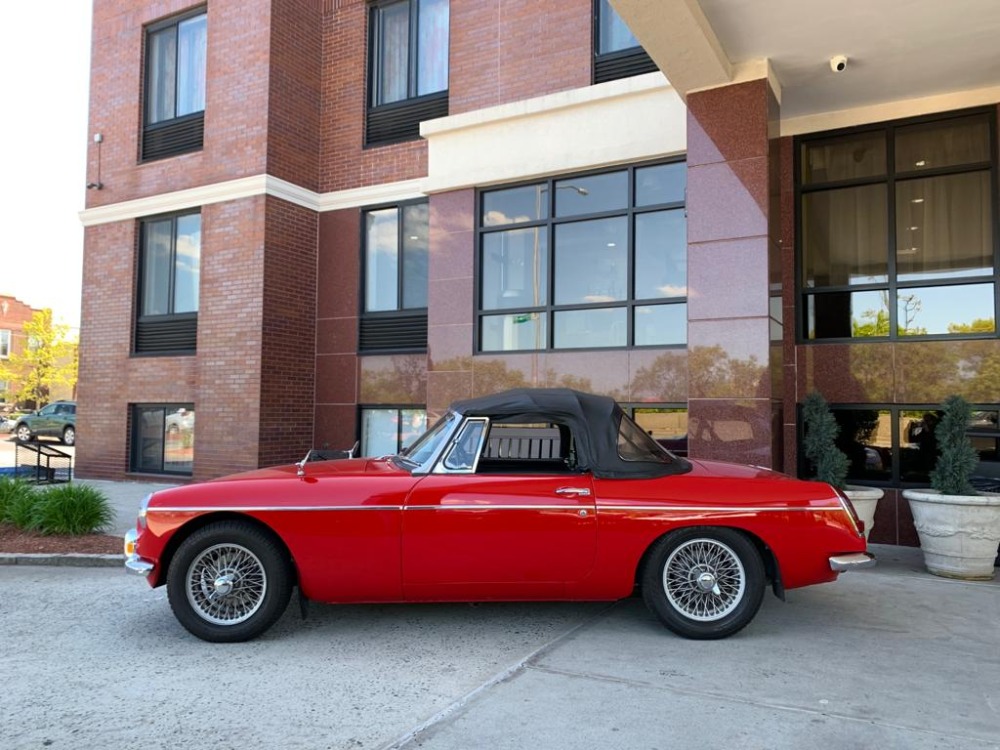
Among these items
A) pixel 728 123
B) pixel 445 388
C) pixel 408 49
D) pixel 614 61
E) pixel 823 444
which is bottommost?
pixel 823 444

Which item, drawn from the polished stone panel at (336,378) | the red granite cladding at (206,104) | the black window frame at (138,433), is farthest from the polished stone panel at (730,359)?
the black window frame at (138,433)

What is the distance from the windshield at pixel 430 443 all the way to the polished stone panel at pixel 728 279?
3.57m

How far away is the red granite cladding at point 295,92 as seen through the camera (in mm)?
12109

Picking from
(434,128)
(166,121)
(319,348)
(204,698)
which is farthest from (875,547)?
(166,121)

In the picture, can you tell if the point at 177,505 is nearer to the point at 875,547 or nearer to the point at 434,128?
the point at 875,547

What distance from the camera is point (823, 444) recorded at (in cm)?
727

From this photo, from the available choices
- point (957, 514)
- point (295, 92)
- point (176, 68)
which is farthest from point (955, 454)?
point (176, 68)

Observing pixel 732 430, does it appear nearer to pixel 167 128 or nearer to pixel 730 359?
pixel 730 359

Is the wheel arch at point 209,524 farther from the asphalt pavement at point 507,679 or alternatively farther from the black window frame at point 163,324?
the black window frame at point 163,324

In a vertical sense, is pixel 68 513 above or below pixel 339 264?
below

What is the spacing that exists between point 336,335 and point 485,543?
333 inches

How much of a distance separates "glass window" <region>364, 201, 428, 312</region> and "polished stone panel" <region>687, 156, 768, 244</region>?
5.22 m

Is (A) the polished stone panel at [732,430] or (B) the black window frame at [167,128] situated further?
(B) the black window frame at [167,128]

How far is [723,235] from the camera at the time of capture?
7.59m
